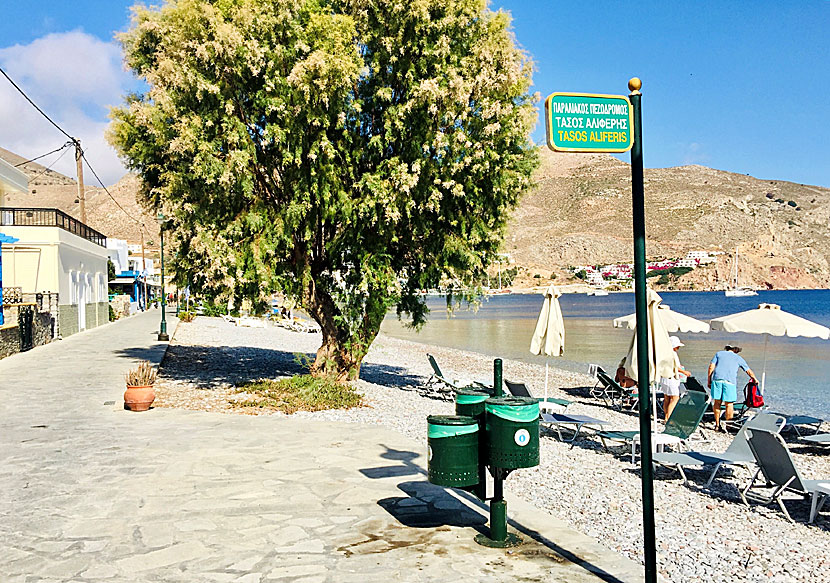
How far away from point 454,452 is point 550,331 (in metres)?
8.56

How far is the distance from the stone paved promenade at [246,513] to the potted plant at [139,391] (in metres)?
1.11

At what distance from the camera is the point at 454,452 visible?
5.23m

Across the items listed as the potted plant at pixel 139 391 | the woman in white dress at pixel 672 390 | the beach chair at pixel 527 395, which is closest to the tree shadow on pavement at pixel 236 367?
the potted plant at pixel 139 391

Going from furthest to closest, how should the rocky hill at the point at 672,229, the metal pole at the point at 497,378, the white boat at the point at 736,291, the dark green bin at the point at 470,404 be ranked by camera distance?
the rocky hill at the point at 672,229 < the white boat at the point at 736,291 < the metal pole at the point at 497,378 < the dark green bin at the point at 470,404

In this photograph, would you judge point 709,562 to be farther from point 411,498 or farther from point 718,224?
point 718,224

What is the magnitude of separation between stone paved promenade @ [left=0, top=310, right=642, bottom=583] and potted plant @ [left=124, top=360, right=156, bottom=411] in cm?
111

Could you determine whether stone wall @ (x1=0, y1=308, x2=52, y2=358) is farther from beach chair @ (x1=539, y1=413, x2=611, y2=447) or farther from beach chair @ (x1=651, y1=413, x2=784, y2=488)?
beach chair @ (x1=651, y1=413, x2=784, y2=488)

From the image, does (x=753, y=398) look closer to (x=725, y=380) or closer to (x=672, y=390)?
(x=725, y=380)

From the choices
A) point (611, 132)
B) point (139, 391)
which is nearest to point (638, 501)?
point (611, 132)

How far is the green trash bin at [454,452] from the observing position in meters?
5.21

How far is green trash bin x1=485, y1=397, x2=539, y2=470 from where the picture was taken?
16.9 feet

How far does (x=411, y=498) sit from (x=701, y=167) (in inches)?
7471

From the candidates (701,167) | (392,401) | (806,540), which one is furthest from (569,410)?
(701,167)

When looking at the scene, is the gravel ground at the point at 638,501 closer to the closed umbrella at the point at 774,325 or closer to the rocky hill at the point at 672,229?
the closed umbrella at the point at 774,325
